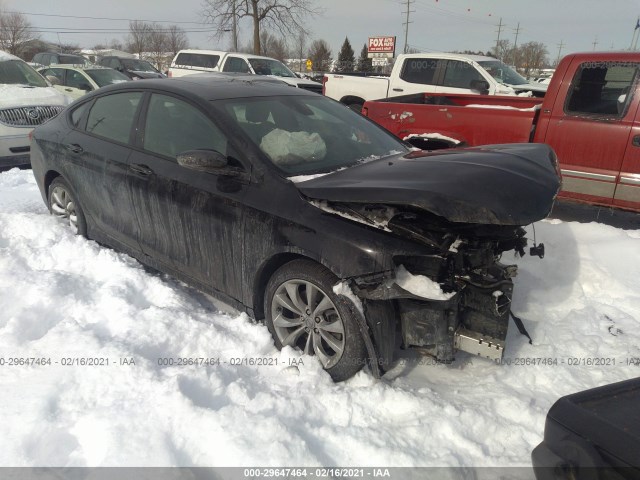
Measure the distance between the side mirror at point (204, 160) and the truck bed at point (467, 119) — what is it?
3.52m

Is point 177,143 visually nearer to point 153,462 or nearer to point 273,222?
point 273,222

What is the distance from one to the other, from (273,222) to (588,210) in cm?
431

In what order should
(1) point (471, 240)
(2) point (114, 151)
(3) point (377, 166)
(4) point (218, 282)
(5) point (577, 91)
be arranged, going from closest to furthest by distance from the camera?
1. (1) point (471, 240)
2. (3) point (377, 166)
3. (4) point (218, 282)
4. (2) point (114, 151)
5. (5) point (577, 91)

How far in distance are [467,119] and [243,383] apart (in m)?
4.24

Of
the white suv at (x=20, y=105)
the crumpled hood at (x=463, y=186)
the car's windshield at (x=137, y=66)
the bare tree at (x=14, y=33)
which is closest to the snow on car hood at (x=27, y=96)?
the white suv at (x=20, y=105)

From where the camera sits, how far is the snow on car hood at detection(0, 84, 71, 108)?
8.06m

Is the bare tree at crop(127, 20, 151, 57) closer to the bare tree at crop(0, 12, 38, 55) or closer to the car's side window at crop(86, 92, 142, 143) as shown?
the bare tree at crop(0, 12, 38, 55)

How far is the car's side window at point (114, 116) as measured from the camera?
12.7ft

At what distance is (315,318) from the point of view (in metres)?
2.82

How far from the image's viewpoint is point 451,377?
2941mm

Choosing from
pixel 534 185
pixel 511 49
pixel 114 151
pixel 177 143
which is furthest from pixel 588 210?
pixel 511 49

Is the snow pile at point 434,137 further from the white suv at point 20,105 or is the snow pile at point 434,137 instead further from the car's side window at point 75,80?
the car's side window at point 75,80

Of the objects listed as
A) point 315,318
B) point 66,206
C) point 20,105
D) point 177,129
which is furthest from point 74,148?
point 20,105

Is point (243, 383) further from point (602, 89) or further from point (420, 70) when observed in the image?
point (420, 70)
